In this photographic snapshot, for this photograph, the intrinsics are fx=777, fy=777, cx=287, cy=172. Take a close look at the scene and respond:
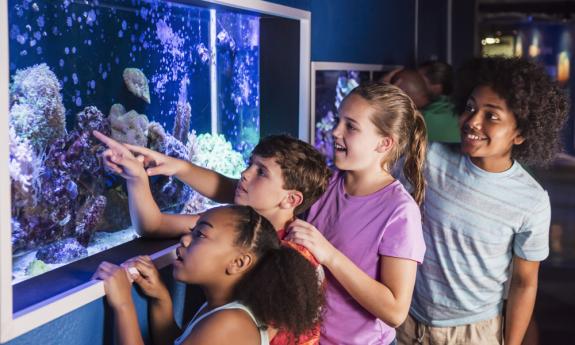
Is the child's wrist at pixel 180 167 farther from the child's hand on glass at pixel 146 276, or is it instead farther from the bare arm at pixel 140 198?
the child's hand on glass at pixel 146 276

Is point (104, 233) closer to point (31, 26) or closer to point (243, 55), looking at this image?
point (31, 26)

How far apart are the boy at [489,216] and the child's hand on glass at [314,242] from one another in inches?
28.6

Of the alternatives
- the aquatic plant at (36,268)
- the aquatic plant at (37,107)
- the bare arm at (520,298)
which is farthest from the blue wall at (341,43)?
the bare arm at (520,298)

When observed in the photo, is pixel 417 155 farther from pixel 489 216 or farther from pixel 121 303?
pixel 121 303

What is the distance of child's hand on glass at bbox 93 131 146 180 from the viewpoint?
1.87m

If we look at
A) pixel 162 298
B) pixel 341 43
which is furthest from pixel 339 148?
→ pixel 341 43

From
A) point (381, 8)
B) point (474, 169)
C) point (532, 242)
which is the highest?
point (381, 8)

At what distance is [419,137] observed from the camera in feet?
7.16

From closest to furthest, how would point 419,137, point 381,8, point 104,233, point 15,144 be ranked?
point 15,144 → point 104,233 → point 419,137 → point 381,8

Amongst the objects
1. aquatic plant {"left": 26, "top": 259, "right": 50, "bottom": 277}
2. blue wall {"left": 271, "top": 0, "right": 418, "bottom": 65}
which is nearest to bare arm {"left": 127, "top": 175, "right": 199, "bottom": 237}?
aquatic plant {"left": 26, "top": 259, "right": 50, "bottom": 277}

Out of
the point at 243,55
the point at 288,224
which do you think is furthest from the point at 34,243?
the point at 243,55

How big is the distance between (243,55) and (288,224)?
94 cm

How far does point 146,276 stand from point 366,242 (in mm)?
561

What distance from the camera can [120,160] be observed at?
1896mm
